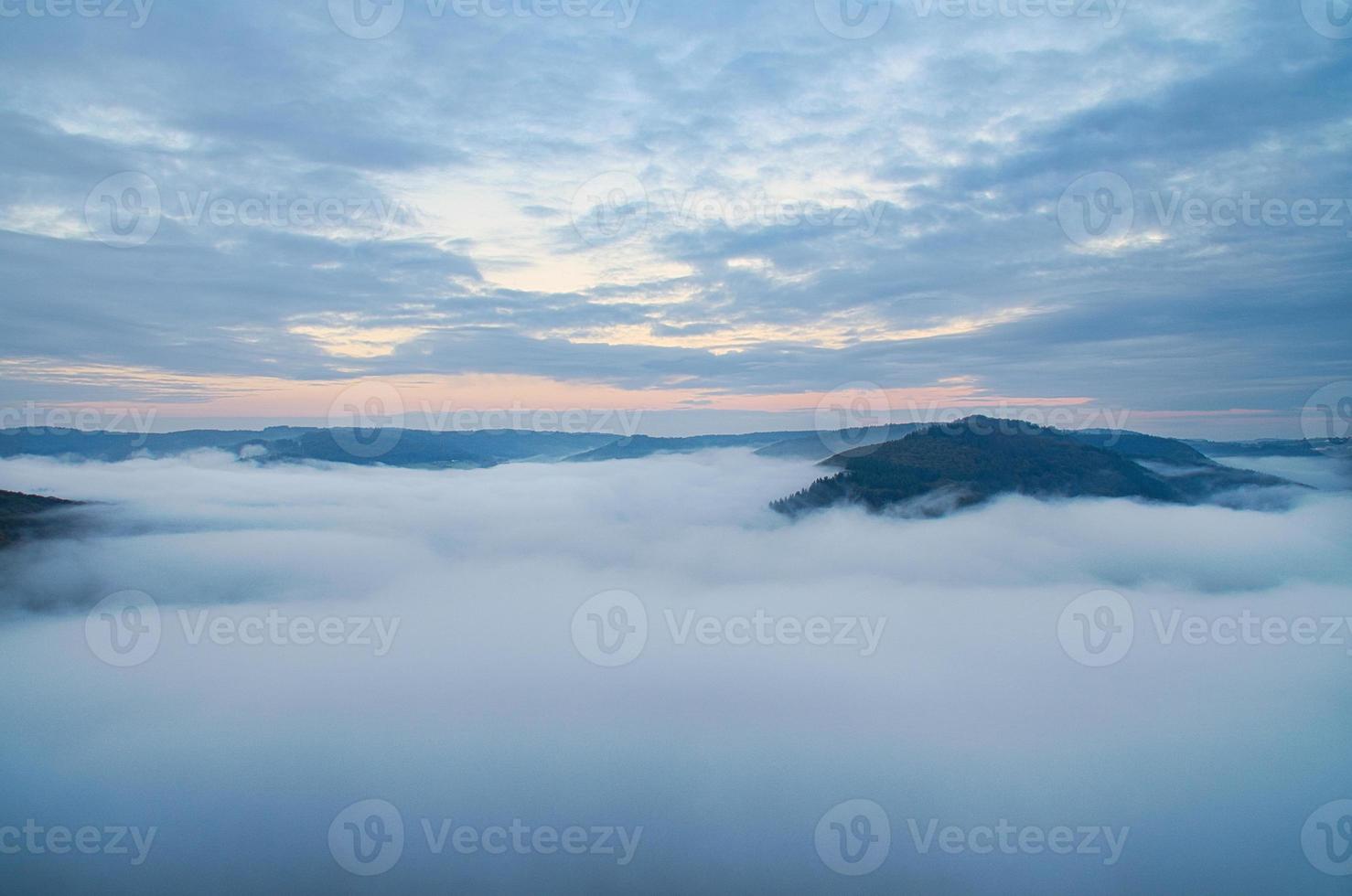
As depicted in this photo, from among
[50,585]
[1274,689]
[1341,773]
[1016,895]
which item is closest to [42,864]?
[50,585]

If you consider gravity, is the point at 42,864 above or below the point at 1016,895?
above

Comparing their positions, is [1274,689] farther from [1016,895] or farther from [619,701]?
[619,701]

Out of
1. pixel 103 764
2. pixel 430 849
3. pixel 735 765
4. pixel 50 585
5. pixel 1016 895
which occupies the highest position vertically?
pixel 50 585

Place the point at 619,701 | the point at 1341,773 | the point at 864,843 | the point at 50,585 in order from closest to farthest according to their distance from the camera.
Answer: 1. the point at 864,843
2. the point at 1341,773
3. the point at 50,585
4. the point at 619,701

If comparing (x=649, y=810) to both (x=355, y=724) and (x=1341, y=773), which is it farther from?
(x=1341, y=773)

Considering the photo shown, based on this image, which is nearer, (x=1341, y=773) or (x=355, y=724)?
(x=1341, y=773)

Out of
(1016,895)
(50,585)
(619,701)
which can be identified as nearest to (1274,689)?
(1016,895)

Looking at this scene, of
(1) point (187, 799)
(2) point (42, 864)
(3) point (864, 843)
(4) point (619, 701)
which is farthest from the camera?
(4) point (619, 701)
